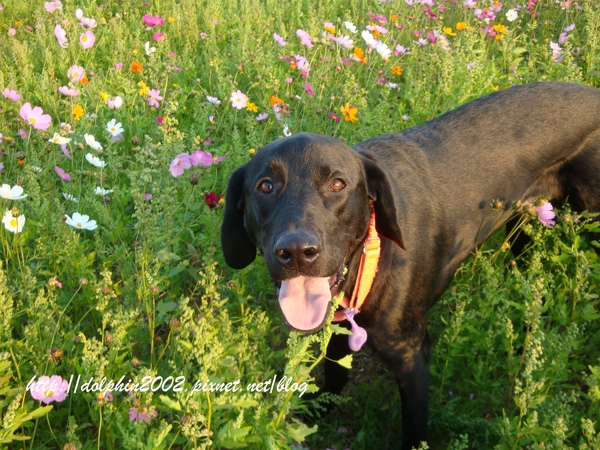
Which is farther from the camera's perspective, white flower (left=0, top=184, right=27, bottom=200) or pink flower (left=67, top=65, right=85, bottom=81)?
pink flower (left=67, top=65, right=85, bottom=81)

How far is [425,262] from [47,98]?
3020mm

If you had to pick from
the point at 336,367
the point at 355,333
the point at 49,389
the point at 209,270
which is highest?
the point at 209,270

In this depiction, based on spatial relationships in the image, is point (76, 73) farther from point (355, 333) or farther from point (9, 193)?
point (355, 333)

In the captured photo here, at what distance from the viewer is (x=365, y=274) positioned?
252cm

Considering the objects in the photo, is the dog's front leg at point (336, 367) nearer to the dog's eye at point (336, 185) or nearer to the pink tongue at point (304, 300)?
the pink tongue at point (304, 300)

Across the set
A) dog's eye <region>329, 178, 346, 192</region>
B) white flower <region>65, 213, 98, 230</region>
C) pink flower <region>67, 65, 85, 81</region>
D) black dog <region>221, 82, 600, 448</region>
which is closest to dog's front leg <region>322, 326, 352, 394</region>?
black dog <region>221, 82, 600, 448</region>

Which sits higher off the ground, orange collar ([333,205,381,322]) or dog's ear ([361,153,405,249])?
dog's ear ([361,153,405,249])

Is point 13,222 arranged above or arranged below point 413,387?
above

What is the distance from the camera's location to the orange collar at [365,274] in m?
2.52

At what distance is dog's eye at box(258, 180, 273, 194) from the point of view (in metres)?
2.59

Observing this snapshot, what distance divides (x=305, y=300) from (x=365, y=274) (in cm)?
32

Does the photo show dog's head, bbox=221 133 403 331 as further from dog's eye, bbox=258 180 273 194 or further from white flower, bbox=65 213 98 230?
white flower, bbox=65 213 98 230

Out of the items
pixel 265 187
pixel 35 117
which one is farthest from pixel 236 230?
pixel 35 117

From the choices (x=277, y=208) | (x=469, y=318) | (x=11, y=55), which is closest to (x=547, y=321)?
(x=469, y=318)
